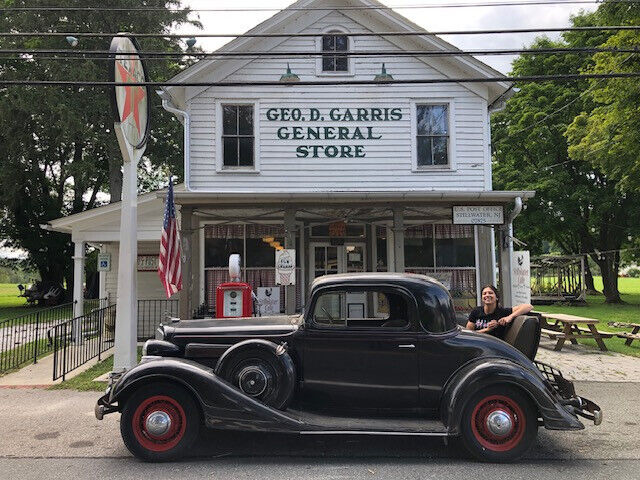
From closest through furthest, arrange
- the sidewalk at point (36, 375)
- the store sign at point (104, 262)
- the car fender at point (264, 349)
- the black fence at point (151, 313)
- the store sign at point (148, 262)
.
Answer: the car fender at point (264, 349)
the sidewalk at point (36, 375)
the black fence at point (151, 313)
the store sign at point (104, 262)
the store sign at point (148, 262)

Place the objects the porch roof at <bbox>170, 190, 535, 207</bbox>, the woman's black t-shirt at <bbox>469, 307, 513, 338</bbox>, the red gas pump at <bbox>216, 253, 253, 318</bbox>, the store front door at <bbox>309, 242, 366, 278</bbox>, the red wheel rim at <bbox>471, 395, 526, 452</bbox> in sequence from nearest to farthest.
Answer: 1. the red wheel rim at <bbox>471, 395, 526, 452</bbox>
2. the woman's black t-shirt at <bbox>469, 307, 513, 338</bbox>
3. the red gas pump at <bbox>216, 253, 253, 318</bbox>
4. the porch roof at <bbox>170, 190, 535, 207</bbox>
5. the store front door at <bbox>309, 242, 366, 278</bbox>

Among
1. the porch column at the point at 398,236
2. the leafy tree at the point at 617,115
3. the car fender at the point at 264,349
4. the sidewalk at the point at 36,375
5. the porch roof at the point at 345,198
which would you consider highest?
the leafy tree at the point at 617,115

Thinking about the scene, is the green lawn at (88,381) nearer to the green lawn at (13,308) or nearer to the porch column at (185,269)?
the porch column at (185,269)

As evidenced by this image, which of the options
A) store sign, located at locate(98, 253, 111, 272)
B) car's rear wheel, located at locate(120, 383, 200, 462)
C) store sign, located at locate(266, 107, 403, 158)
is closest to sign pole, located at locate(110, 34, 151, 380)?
car's rear wheel, located at locate(120, 383, 200, 462)

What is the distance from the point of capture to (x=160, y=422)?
4.79m

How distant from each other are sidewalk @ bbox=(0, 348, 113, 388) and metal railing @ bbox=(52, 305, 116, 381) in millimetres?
114

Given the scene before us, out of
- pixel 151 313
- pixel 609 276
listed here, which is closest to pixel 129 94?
pixel 151 313

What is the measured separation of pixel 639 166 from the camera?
16.3 meters

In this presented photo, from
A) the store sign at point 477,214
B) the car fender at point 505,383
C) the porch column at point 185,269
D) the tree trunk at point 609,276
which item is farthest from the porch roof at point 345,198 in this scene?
the tree trunk at point 609,276

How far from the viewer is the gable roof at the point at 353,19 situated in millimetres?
12477

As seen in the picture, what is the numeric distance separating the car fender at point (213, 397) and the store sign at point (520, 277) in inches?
310

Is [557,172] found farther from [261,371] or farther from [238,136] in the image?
[261,371]

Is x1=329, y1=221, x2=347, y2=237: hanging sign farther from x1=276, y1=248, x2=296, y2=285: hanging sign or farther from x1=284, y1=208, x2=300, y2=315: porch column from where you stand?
x1=276, y1=248, x2=296, y2=285: hanging sign

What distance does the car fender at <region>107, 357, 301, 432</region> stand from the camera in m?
4.66
